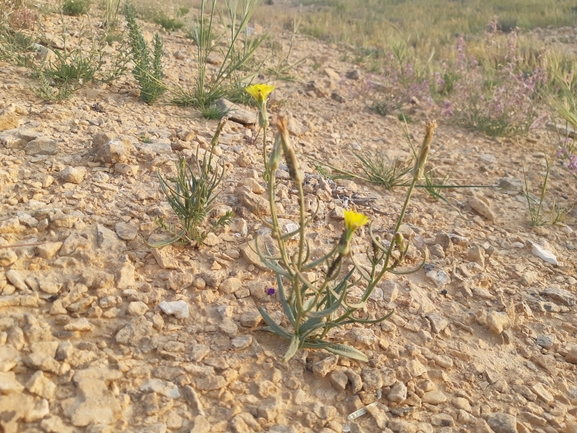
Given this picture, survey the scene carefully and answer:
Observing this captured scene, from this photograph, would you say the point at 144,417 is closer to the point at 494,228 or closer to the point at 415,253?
the point at 415,253

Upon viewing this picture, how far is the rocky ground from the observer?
154 cm

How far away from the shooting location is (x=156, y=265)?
79.7 inches

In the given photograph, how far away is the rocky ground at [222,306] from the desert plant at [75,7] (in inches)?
59.8

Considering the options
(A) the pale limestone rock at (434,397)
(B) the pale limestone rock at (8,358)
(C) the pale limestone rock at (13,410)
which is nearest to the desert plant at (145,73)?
(B) the pale limestone rock at (8,358)

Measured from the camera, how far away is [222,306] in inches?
75.0

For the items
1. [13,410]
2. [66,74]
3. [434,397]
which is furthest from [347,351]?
[66,74]

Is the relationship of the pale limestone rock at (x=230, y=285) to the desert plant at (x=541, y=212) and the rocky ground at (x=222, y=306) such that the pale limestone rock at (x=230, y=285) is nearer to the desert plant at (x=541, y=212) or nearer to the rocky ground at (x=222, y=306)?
the rocky ground at (x=222, y=306)

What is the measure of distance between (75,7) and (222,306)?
3.70 m

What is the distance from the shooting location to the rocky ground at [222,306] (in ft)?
5.04

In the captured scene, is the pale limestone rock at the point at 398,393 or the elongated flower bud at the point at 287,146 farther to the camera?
the pale limestone rock at the point at 398,393

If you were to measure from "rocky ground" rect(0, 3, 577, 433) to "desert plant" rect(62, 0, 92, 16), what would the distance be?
4.98 feet

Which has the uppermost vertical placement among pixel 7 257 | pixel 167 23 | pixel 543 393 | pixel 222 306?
pixel 167 23

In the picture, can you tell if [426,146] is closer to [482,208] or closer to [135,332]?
[135,332]

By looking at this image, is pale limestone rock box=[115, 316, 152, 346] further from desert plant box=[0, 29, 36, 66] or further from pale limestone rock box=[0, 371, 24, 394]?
desert plant box=[0, 29, 36, 66]
